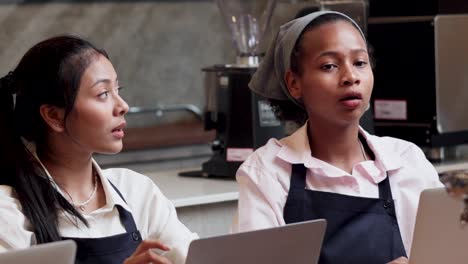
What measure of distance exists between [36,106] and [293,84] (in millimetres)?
523

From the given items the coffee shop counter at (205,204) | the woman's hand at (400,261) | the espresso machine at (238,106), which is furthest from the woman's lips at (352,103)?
the espresso machine at (238,106)

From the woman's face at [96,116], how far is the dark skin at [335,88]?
1.29 feet

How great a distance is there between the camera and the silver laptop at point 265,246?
4.64ft

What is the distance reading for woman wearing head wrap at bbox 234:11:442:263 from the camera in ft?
6.52

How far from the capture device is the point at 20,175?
1.84 meters

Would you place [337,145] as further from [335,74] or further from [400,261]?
[400,261]

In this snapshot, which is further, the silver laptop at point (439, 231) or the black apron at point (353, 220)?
the black apron at point (353, 220)

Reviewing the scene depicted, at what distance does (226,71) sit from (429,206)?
1.56m

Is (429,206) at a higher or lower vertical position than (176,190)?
higher

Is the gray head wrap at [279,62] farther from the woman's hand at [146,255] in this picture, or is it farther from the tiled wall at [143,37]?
the tiled wall at [143,37]

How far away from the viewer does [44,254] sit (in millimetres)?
1282

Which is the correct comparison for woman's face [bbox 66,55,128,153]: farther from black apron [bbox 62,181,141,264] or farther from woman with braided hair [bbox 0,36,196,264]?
black apron [bbox 62,181,141,264]

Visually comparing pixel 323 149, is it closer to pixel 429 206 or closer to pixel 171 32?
pixel 429 206

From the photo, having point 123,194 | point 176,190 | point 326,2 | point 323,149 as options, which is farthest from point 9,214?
point 326,2
